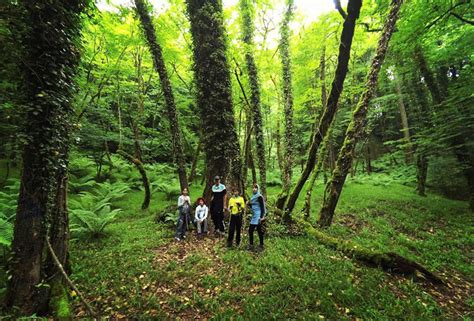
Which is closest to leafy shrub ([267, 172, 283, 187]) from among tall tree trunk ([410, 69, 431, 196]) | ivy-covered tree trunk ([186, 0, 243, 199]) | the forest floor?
tall tree trunk ([410, 69, 431, 196])

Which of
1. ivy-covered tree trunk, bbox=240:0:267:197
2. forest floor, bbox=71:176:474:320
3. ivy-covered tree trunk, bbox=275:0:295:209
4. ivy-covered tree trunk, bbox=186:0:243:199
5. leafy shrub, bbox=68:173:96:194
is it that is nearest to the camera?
forest floor, bbox=71:176:474:320

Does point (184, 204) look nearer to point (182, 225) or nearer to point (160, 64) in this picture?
point (182, 225)

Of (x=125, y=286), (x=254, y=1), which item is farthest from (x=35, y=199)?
(x=254, y=1)

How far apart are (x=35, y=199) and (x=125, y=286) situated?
2340 millimetres

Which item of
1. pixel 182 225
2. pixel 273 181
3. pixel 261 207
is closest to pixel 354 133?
pixel 261 207

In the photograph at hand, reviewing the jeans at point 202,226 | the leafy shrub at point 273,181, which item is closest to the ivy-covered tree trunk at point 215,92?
the jeans at point 202,226

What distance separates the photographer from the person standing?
7512mm

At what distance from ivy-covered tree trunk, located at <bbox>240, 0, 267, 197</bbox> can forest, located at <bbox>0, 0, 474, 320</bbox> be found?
0.07m

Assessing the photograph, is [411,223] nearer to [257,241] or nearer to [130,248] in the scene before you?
[257,241]

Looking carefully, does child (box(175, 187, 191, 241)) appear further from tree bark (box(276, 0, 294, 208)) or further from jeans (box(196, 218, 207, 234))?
tree bark (box(276, 0, 294, 208))

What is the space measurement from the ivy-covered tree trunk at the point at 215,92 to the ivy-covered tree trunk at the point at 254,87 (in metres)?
1.25

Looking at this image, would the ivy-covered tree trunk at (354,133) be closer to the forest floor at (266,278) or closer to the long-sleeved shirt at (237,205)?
→ the forest floor at (266,278)

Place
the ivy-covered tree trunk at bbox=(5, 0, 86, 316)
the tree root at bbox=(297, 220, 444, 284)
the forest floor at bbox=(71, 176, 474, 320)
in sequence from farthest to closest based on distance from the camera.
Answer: the tree root at bbox=(297, 220, 444, 284), the forest floor at bbox=(71, 176, 474, 320), the ivy-covered tree trunk at bbox=(5, 0, 86, 316)

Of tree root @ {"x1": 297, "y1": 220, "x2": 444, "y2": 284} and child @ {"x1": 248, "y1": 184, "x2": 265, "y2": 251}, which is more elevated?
child @ {"x1": 248, "y1": 184, "x2": 265, "y2": 251}
